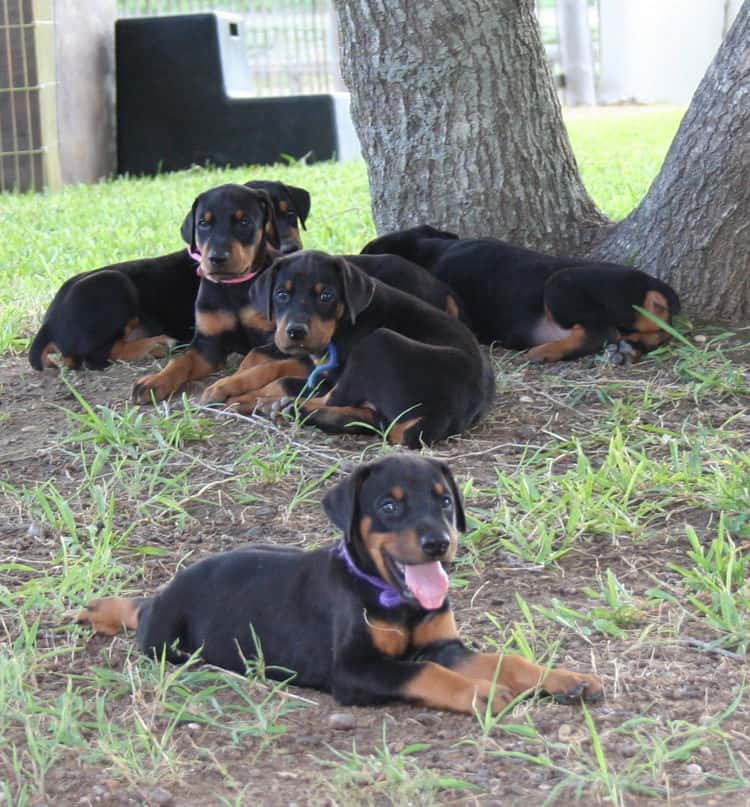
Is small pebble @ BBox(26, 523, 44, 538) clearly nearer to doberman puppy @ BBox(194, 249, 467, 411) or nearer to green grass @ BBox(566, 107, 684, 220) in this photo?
doberman puppy @ BBox(194, 249, 467, 411)

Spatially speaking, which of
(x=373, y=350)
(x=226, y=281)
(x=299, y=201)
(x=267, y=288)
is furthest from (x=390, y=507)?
(x=299, y=201)

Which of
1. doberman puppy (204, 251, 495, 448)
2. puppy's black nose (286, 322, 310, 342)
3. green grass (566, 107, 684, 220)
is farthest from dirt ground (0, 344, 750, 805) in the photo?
green grass (566, 107, 684, 220)

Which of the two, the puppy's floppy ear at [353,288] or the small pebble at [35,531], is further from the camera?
the puppy's floppy ear at [353,288]

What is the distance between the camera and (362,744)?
3062mm

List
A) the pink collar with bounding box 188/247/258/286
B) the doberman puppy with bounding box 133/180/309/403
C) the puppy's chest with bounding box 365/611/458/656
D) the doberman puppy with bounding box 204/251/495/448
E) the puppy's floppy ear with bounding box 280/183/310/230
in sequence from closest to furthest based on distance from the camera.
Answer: the puppy's chest with bounding box 365/611/458/656 → the doberman puppy with bounding box 204/251/495/448 → the doberman puppy with bounding box 133/180/309/403 → the pink collar with bounding box 188/247/258/286 → the puppy's floppy ear with bounding box 280/183/310/230

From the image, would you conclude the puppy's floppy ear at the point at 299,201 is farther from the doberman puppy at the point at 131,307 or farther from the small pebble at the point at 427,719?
the small pebble at the point at 427,719

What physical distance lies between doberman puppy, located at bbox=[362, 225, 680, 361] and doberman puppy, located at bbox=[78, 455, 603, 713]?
9.09 ft

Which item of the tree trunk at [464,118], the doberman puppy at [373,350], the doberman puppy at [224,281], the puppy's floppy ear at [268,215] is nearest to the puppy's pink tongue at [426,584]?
the doberman puppy at [373,350]

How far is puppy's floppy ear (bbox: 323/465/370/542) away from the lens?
10.7ft

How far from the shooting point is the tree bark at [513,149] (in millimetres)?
5977

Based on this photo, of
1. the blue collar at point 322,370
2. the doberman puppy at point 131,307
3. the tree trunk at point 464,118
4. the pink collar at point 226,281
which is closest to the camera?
the blue collar at point 322,370

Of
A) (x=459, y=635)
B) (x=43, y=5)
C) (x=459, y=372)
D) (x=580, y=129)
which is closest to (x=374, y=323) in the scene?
(x=459, y=372)

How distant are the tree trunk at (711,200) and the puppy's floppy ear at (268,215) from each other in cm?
168

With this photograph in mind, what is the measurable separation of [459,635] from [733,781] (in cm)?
89
